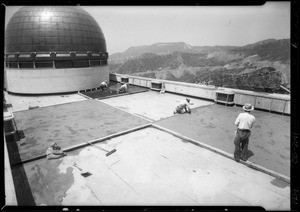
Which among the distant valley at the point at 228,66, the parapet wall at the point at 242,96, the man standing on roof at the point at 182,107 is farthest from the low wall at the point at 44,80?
the distant valley at the point at 228,66

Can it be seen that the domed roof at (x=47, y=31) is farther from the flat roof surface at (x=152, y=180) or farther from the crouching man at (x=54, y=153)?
the flat roof surface at (x=152, y=180)

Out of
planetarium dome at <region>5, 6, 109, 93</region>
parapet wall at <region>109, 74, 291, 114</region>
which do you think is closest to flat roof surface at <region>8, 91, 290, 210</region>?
parapet wall at <region>109, 74, 291, 114</region>

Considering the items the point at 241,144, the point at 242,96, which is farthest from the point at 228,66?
the point at 241,144

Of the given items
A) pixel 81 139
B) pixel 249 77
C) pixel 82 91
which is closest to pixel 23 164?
pixel 81 139

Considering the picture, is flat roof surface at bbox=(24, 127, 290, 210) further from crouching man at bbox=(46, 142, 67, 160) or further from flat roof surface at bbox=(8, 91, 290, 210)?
crouching man at bbox=(46, 142, 67, 160)

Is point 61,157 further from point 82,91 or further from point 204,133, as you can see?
point 82,91

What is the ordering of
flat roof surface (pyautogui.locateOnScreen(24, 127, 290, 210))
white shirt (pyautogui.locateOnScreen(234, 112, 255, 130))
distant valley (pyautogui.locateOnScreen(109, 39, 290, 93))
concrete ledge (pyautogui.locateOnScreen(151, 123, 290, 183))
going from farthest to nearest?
distant valley (pyautogui.locateOnScreen(109, 39, 290, 93)), white shirt (pyautogui.locateOnScreen(234, 112, 255, 130)), concrete ledge (pyautogui.locateOnScreen(151, 123, 290, 183)), flat roof surface (pyautogui.locateOnScreen(24, 127, 290, 210))

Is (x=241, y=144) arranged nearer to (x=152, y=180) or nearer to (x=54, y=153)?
(x=152, y=180)
